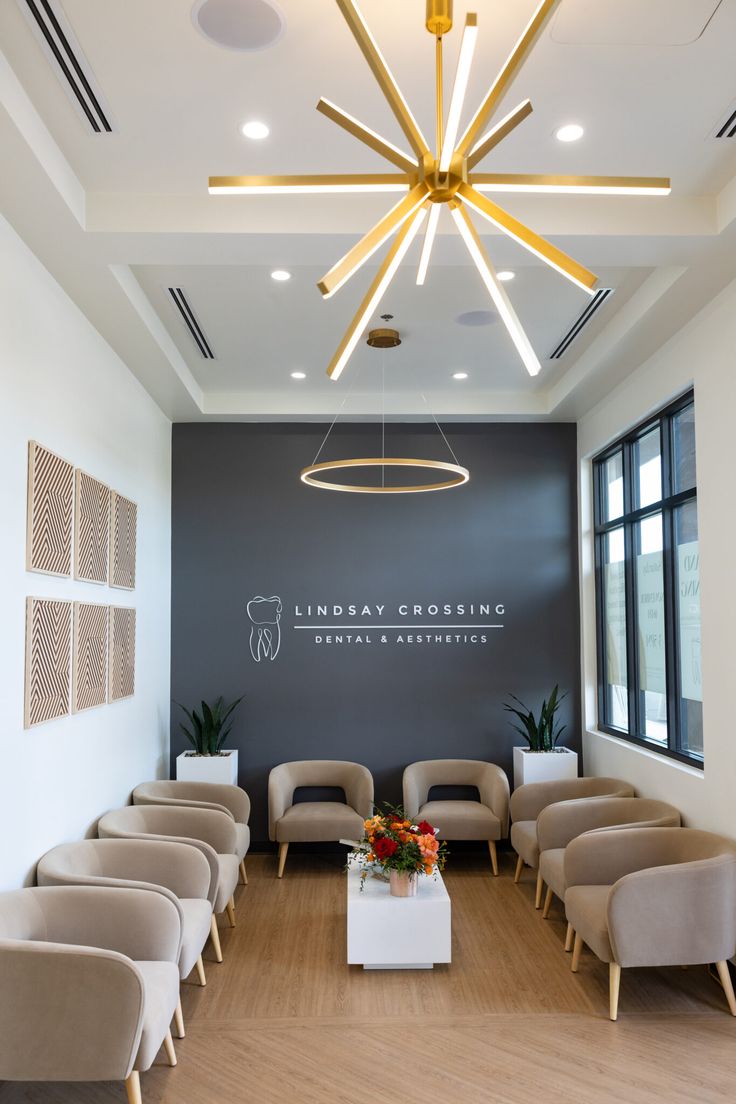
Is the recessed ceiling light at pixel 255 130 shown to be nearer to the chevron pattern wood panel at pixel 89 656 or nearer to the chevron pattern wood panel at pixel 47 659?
the chevron pattern wood panel at pixel 47 659

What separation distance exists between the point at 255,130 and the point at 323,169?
0.44 metres

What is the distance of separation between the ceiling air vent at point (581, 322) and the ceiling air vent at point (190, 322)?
8.19ft

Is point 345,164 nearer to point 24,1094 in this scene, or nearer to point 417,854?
point 417,854

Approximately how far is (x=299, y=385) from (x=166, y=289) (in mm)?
2222

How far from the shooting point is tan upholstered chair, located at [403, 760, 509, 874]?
688cm

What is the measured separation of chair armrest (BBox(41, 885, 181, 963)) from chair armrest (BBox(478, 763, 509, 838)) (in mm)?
3582

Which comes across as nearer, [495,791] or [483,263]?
[483,263]

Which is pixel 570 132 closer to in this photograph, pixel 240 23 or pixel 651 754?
pixel 240 23

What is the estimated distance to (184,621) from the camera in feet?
25.7

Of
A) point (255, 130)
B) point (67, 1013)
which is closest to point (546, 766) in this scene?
point (67, 1013)

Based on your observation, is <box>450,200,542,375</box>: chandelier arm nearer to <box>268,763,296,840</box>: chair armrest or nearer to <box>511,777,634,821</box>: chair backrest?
<box>511,777,634,821</box>: chair backrest

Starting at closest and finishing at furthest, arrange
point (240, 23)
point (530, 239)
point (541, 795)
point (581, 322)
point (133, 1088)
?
point (530, 239) → point (240, 23) → point (133, 1088) → point (581, 322) → point (541, 795)

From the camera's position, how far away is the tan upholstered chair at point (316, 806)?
6.88 m

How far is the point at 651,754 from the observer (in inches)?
242
